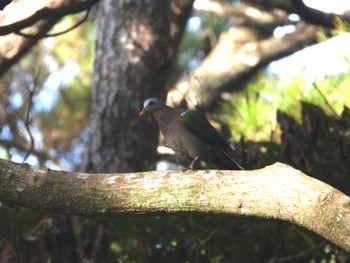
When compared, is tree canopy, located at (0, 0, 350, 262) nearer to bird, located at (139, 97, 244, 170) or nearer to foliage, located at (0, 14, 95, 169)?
bird, located at (139, 97, 244, 170)

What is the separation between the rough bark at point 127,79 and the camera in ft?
17.3

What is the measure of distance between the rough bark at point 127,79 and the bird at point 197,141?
0.91 m

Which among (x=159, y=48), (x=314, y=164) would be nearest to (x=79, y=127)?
(x=159, y=48)

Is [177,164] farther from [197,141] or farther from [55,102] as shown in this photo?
[55,102]

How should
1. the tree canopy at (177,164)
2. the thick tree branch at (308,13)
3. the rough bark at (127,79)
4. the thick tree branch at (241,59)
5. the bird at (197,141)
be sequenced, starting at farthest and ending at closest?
1. the thick tree branch at (241,59)
2. the rough bark at (127,79)
3. the thick tree branch at (308,13)
4. the bird at (197,141)
5. the tree canopy at (177,164)

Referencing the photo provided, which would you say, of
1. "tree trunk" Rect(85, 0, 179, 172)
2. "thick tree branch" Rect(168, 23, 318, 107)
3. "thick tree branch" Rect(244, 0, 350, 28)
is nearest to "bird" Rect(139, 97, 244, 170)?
"tree trunk" Rect(85, 0, 179, 172)

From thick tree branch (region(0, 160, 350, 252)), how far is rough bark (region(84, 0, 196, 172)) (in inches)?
83.1

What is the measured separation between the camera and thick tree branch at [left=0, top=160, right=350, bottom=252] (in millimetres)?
2598

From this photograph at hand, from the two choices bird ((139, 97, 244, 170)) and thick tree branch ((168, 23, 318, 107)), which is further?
thick tree branch ((168, 23, 318, 107))

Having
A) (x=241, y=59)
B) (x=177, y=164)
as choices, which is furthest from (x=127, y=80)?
(x=241, y=59)

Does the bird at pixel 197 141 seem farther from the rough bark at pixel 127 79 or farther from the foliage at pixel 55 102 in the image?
the foliage at pixel 55 102

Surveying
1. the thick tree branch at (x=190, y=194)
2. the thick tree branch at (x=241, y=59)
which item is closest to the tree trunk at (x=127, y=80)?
the thick tree branch at (x=241, y=59)

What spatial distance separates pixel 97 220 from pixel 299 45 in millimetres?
3504

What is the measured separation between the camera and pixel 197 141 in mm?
4277
